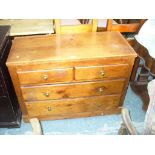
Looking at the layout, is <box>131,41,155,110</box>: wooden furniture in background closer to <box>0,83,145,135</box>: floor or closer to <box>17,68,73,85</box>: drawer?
<box>0,83,145,135</box>: floor

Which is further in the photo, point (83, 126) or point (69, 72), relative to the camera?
point (83, 126)

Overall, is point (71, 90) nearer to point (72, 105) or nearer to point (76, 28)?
point (72, 105)

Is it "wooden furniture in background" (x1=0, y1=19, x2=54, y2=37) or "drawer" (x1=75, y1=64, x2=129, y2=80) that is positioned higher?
"wooden furniture in background" (x1=0, y1=19, x2=54, y2=37)

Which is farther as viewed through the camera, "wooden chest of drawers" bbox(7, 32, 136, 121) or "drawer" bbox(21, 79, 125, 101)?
"drawer" bbox(21, 79, 125, 101)

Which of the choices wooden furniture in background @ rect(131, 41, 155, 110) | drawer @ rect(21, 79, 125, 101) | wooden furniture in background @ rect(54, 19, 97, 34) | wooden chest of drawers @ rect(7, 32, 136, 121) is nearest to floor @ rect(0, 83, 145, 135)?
wooden chest of drawers @ rect(7, 32, 136, 121)

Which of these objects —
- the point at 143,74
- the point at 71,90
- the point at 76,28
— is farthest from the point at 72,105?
the point at 143,74

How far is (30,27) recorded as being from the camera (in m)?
1.73

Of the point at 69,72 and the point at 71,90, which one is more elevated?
the point at 69,72

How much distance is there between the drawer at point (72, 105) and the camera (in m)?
1.64

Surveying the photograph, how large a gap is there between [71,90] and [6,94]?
512 mm

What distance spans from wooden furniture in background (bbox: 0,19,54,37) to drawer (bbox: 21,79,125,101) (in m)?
0.52

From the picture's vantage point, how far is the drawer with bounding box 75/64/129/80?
1437mm
